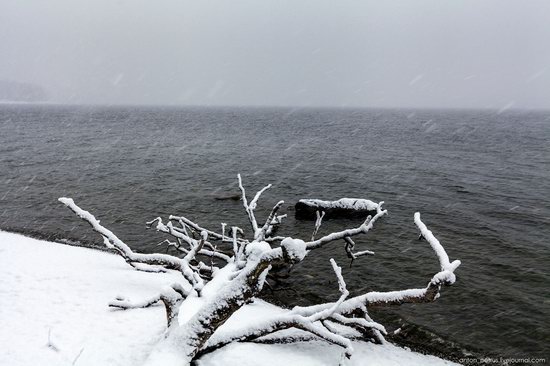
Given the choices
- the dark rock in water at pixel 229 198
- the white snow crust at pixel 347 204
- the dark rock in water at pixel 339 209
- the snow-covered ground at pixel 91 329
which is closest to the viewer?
the snow-covered ground at pixel 91 329

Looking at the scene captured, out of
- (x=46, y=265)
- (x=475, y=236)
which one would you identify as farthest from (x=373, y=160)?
(x=46, y=265)

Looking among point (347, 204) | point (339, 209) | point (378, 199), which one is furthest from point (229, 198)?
point (378, 199)

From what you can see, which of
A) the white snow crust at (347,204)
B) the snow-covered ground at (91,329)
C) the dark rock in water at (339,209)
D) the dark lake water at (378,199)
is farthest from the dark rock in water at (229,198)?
the snow-covered ground at (91,329)

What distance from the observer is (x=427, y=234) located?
5.28m

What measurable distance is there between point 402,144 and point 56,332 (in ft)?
182

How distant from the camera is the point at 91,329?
6.56 metres

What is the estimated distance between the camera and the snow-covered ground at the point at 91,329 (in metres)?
5.70

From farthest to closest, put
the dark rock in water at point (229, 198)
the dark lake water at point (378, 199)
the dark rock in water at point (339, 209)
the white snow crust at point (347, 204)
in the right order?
the dark rock in water at point (229, 198)
the white snow crust at point (347, 204)
the dark rock in water at point (339, 209)
the dark lake water at point (378, 199)

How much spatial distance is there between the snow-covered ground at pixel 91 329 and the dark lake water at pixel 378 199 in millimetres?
4102

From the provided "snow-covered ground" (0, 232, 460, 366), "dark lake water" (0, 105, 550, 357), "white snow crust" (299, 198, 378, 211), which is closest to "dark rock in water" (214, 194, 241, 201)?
"dark lake water" (0, 105, 550, 357)

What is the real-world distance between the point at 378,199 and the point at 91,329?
66.5ft

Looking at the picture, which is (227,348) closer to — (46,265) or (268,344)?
(268,344)

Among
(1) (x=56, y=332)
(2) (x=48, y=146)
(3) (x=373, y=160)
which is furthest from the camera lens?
(2) (x=48, y=146)

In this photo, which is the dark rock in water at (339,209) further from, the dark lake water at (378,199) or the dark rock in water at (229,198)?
the dark rock in water at (229,198)
